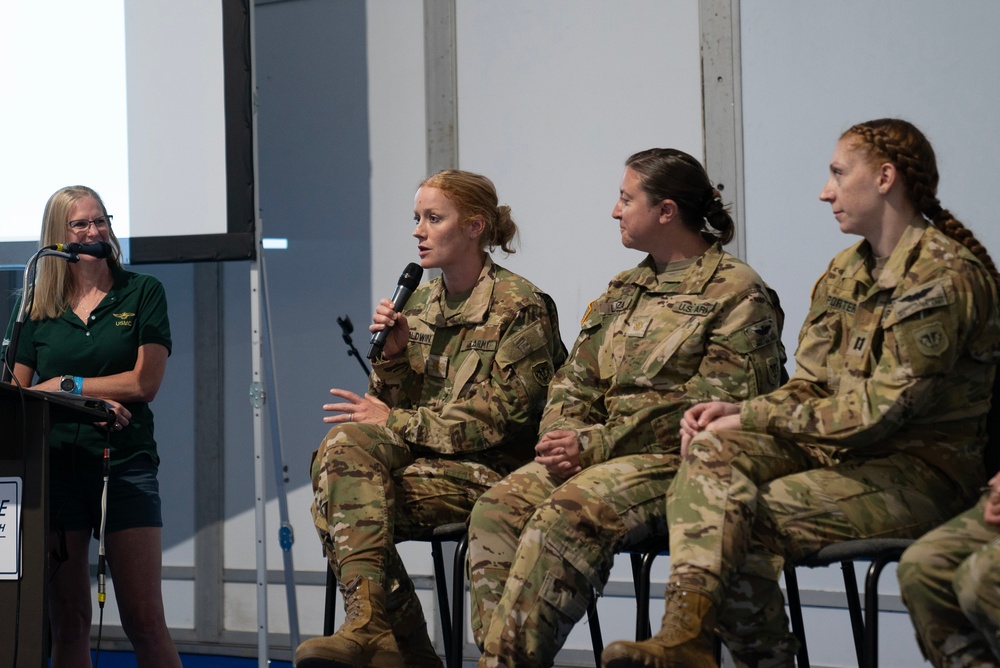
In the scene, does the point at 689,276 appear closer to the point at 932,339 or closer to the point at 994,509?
the point at 932,339

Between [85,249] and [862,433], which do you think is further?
[85,249]

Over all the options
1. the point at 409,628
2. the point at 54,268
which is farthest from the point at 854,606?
the point at 54,268

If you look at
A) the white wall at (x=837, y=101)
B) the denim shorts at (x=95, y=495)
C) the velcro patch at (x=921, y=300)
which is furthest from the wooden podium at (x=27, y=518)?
the white wall at (x=837, y=101)

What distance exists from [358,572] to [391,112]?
2.00 m

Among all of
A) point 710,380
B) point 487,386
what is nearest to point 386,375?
point 487,386

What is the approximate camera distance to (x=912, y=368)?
1885 millimetres

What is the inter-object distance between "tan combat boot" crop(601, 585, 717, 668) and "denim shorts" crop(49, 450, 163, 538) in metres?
1.49

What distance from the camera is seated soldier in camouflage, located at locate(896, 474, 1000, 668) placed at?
1.64 meters

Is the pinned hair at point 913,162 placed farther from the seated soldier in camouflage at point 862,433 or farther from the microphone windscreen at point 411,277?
the microphone windscreen at point 411,277

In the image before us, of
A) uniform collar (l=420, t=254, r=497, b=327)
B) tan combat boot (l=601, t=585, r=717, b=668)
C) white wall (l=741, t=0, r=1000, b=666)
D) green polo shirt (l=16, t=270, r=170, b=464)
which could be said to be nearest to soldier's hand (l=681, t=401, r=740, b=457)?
tan combat boot (l=601, t=585, r=717, b=668)

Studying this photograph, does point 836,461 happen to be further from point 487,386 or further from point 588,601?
point 487,386

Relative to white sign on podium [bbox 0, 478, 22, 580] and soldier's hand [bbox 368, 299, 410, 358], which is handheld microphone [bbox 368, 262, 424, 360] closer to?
soldier's hand [bbox 368, 299, 410, 358]

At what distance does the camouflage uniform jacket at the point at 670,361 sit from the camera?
2.27 metres

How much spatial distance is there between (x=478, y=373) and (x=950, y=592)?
47.2 inches
